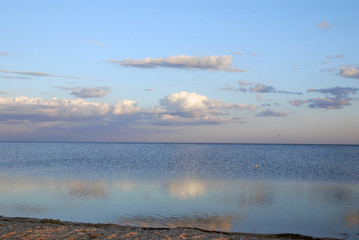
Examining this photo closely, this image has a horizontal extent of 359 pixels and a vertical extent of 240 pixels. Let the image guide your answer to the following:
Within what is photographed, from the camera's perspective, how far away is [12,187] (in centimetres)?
2677

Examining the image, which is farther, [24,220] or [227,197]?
[227,197]

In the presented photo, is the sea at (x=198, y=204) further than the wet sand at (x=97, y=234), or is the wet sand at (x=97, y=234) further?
the sea at (x=198, y=204)

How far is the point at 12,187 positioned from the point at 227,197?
18822 millimetres

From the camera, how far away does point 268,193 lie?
82.6ft

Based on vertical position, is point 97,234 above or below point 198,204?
above

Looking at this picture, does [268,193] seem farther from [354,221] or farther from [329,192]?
[354,221]

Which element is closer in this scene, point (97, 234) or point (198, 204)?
point (97, 234)

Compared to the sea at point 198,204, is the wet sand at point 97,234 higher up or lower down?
higher up

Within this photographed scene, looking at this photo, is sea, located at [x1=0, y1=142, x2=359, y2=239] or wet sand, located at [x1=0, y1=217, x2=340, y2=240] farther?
sea, located at [x1=0, y1=142, x2=359, y2=239]

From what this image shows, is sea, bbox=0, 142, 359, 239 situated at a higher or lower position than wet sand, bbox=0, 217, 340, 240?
lower

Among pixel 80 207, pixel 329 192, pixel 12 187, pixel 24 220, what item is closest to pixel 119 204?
pixel 80 207

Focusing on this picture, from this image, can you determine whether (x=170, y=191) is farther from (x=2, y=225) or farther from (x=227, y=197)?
(x=2, y=225)

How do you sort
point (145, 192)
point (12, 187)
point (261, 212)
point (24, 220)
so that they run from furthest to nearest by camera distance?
point (12, 187) < point (145, 192) < point (261, 212) < point (24, 220)

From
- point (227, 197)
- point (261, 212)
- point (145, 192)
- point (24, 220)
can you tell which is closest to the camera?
point (24, 220)
